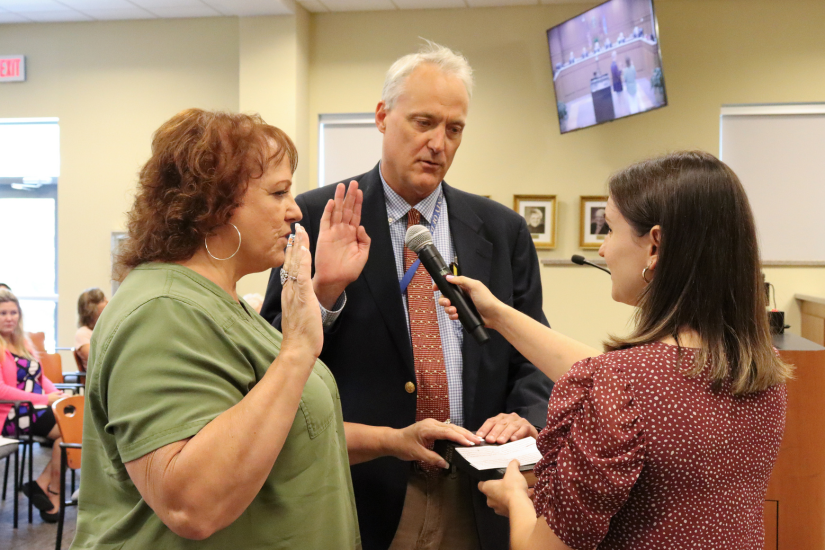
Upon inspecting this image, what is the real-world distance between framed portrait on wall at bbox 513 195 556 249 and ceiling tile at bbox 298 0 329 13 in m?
2.34

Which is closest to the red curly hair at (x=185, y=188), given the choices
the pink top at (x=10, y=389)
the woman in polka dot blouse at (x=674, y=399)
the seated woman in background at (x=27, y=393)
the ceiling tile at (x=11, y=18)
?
the woman in polka dot blouse at (x=674, y=399)

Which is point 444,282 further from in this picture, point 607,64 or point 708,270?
point 607,64

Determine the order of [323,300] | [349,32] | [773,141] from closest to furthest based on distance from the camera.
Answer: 1. [323,300]
2. [773,141]
3. [349,32]

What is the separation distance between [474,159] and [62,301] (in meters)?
4.07

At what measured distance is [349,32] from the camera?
603 centimetres

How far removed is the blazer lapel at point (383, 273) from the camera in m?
1.74

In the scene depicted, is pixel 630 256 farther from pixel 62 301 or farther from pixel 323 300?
pixel 62 301

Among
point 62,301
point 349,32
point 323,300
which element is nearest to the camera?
point 323,300

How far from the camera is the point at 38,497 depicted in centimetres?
418

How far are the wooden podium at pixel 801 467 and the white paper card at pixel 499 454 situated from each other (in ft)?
5.34

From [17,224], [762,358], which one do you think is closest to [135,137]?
[17,224]

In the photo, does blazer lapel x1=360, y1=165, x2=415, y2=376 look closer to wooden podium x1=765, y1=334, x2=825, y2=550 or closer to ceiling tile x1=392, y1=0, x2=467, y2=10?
wooden podium x1=765, y1=334, x2=825, y2=550

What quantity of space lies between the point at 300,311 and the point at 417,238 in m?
0.62

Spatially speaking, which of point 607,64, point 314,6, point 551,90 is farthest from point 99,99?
point 607,64
